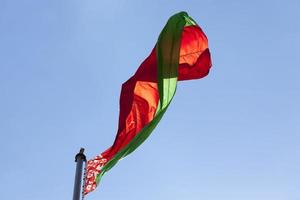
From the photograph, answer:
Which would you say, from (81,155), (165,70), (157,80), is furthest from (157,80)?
(81,155)

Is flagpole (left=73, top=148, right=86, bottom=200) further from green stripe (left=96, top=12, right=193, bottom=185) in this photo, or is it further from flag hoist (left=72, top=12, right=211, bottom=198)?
green stripe (left=96, top=12, right=193, bottom=185)

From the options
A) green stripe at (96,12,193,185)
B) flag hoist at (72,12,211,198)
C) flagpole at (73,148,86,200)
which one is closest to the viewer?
flagpole at (73,148,86,200)

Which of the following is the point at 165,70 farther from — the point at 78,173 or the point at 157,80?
the point at 78,173

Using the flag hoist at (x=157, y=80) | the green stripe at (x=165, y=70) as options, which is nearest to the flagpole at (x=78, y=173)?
the flag hoist at (x=157, y=80)

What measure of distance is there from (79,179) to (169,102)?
3529 mm

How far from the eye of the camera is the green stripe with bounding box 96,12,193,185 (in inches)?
527

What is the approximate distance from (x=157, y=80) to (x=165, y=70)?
1.29 ft

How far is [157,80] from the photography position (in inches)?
579

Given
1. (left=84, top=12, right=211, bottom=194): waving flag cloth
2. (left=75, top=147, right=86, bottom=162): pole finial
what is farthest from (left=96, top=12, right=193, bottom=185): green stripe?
(left=75, top=147, right=86, bottom=162): pole finial

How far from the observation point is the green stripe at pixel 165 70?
13.4 metres

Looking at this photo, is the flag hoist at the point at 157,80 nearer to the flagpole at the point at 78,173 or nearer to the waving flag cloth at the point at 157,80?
the waving flag cloth at the point at 157,80

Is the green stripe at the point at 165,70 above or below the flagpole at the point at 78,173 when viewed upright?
above

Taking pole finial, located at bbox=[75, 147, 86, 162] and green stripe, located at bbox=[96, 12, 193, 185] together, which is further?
green stripe, located at bbox=[96, 12, 193, 185]

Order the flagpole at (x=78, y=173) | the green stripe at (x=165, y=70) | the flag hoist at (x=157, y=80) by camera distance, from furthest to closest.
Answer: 1. the flag hoist at (x=157, y=80)
2. the green stripe at (x=165, y=70)
3. the flagpole at (x=78, y=173)
